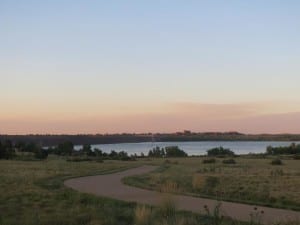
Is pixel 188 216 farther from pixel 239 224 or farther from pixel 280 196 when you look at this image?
pixel 280 196

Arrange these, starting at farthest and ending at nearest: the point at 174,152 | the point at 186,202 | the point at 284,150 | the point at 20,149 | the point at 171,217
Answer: the point at 20,149, the point at 284,150, the point at 174,152, the point at 186,202, the point at 171,217

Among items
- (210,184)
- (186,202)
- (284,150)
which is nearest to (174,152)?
(284,150)

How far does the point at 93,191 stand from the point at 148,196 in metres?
3.10

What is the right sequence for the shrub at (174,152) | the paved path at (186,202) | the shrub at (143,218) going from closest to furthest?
the shrub at (143,218) < the paved path at (186,202) < the shrub at (174,152)

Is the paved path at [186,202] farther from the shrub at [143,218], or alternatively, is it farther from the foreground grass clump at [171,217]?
the shrub at [143,218]

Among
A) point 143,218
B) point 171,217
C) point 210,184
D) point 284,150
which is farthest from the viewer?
point 284,150

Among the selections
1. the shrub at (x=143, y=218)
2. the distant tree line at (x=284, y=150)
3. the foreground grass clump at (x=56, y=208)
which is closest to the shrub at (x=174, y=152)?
the distant tree line at (x=284, y=150)

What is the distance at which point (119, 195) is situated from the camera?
1995 cm

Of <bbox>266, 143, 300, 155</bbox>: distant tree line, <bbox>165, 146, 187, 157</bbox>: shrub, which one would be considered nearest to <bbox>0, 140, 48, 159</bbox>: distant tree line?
<bbox>165, 146, 187, 157</bbox>: shrub

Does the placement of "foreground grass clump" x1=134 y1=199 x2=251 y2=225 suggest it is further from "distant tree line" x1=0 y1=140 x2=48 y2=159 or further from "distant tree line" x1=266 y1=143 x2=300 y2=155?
"distant tree line" x1=266 y1=143 x2=300 y2=155

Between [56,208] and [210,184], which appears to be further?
[210,184]

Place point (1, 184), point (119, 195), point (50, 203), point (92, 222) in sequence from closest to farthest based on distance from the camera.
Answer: point (92, 222) → point (50, 203) → point (119, 195) → point (1, 184)

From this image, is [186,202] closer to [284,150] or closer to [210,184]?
[210,184]

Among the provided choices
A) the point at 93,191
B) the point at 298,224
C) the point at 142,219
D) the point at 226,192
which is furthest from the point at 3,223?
the point at 226,192
